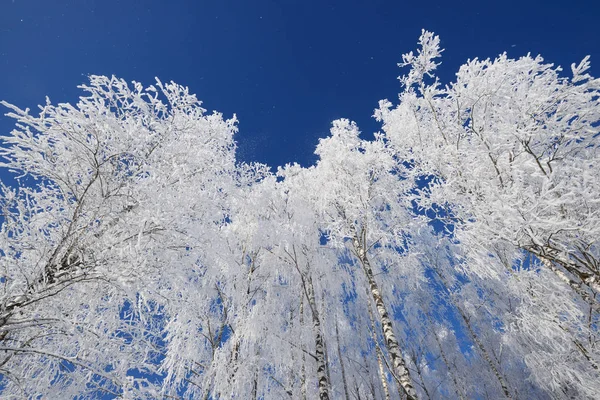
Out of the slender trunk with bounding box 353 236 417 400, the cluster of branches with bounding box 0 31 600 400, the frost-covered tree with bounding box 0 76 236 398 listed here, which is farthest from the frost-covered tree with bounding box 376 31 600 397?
the frost-covered tree with bounding box 0 76 236 398

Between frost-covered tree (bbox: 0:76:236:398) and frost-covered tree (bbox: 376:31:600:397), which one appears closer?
frost-covered tree (bbox: 0:76:236:398)

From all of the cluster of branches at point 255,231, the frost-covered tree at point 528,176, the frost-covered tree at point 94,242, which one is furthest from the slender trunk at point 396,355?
the frost-covered tree at point 94,242

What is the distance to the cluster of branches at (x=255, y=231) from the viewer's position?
3145 millimetres

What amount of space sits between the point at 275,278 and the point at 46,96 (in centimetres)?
674

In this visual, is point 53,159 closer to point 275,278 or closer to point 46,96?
point 46,96

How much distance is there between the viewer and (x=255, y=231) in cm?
705

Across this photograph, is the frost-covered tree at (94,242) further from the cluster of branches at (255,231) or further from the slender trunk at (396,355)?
the slender trunk at (396,355)

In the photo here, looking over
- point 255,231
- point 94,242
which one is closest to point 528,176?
point 255,231

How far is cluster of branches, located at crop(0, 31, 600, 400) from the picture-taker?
314 cm

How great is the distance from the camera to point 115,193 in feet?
11.5

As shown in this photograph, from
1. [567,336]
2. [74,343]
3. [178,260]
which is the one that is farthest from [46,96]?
[567,336]

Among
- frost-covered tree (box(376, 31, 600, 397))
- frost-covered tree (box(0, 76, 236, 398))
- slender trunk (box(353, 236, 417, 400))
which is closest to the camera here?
frost-covered tree (box(0, 76, 236, 398))

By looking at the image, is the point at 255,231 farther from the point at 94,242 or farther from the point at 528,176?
the point at 528,176

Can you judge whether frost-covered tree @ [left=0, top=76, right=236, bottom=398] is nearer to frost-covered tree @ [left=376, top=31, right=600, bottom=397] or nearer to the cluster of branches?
the cluster of branches
